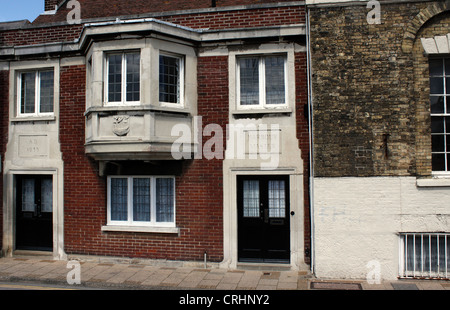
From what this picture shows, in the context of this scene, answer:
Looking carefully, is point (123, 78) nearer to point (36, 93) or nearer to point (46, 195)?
point (36, 93)

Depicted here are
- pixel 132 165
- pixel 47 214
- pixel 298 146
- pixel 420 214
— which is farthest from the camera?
pixel 47 214

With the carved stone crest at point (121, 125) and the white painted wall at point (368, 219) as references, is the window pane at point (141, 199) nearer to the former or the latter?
the carved stone crest at point (121, 125)

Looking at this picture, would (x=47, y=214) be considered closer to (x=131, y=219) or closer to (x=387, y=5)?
(x=131, y=219)

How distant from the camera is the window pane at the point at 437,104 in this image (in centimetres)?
866

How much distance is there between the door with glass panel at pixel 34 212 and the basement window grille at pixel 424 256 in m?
9.07

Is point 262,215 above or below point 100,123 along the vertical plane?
below

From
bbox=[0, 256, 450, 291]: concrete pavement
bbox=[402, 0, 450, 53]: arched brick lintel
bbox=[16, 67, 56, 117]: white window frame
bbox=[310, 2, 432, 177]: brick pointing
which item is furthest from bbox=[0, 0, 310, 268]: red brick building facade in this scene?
bbox=[402, 0, 450, 53]: arched brick lintel

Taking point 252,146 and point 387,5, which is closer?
point 387,5

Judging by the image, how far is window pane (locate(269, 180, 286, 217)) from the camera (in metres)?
9.48

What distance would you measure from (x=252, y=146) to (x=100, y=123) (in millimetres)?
3791

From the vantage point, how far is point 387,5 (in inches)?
340

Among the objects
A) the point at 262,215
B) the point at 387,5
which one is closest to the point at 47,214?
the point at 262,215
